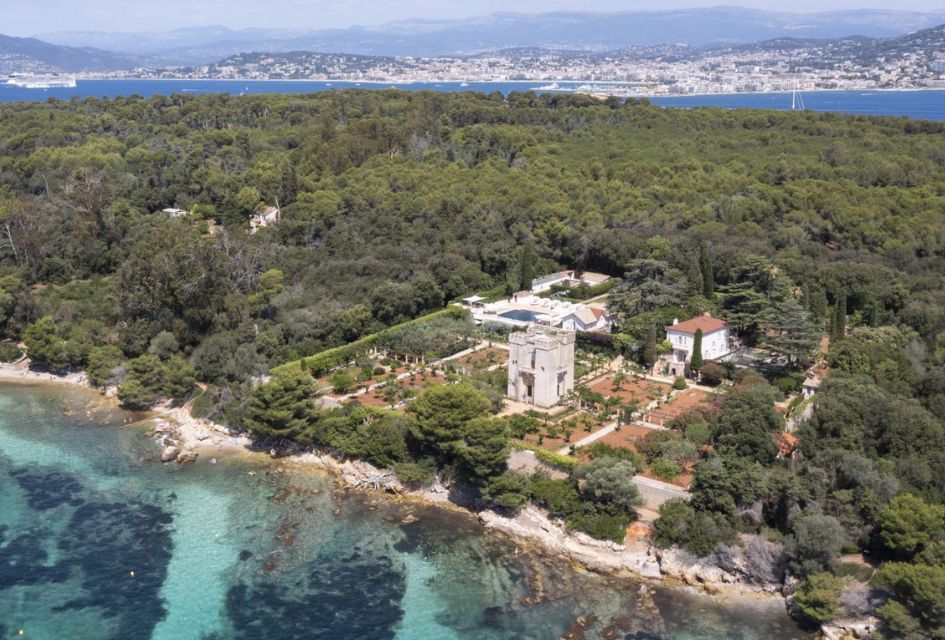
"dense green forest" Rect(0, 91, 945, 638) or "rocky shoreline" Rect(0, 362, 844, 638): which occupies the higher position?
Result: "dense green forest" Rect(0, 91, 945, 638)

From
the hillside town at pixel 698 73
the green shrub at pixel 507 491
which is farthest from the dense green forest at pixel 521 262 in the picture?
the hillside town at pixel 698 73

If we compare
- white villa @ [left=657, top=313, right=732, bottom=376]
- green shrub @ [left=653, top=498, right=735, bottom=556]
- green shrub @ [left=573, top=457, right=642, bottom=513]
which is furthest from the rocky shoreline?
white villa @ [left=657, top=313, right=732, bottom=376]

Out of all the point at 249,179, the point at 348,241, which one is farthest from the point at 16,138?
the point at 348,241

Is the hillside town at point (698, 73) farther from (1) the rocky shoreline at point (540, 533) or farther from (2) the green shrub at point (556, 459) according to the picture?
(2) the green shrub at point (556, 459)

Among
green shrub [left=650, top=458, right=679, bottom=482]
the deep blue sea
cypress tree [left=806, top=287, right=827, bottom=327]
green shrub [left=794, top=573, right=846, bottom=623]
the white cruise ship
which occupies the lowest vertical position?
green shrub [left=794, top=573, right=846, bottom=623]

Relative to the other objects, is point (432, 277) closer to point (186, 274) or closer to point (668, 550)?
point (186, 274)

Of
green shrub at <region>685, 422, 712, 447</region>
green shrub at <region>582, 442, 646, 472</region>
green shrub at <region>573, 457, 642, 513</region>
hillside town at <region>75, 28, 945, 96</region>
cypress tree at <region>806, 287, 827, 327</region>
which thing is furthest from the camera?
hillside town at <region>75, 28, 945, 96</region>

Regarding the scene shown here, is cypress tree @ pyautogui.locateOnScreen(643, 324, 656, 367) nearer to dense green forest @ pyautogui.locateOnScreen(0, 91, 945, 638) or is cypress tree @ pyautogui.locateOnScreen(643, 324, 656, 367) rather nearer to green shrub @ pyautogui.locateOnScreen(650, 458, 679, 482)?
dense green forest @ pyautogui.locateOnScreen(0, 91, 945, 638)
